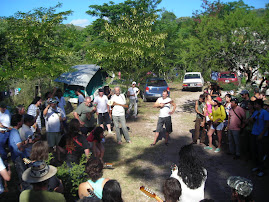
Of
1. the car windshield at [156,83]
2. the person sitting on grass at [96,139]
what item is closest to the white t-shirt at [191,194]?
the person sitting on grass at [96,139]

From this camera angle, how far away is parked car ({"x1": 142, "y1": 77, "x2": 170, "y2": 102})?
17031 mm

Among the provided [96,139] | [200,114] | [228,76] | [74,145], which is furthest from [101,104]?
[228,76]

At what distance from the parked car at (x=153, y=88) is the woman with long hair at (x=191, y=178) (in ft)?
44.9

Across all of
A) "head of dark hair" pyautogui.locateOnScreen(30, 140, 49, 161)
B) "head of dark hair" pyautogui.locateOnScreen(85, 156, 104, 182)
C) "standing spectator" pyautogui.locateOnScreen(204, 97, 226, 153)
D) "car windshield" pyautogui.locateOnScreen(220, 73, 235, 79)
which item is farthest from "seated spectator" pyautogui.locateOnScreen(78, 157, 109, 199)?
"car windshield" pyautogui.locateOnScreen(220, 73, 235, 79)

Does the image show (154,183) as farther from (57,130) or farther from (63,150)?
(57,130)

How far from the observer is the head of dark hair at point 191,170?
318cm

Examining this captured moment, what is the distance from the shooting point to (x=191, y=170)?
10.5ft

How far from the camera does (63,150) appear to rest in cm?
486

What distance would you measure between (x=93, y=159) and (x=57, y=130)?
3.21m

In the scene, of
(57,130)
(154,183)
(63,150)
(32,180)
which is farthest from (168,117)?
(32,180)

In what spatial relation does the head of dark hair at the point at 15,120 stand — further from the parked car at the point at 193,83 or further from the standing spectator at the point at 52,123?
the parked car at the point at 193,83

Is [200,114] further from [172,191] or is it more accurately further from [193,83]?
[193,83]

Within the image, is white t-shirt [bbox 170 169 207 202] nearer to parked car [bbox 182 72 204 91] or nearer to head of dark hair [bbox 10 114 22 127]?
head of dark hair [bbox 10 114 22 127]

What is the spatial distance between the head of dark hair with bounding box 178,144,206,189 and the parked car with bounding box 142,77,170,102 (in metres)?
13.6
